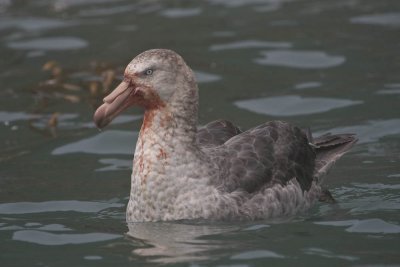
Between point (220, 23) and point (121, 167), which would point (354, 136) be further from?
point (220, 23)

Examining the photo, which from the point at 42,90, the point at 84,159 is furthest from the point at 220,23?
the point at 84,159

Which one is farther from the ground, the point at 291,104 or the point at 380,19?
the point at 380,19

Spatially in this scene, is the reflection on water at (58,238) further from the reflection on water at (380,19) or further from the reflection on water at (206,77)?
the reflection on water at (380,19)

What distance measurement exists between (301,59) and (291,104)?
6.03 feet

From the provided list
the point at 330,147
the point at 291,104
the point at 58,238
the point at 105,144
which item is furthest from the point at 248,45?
the point at 58,238

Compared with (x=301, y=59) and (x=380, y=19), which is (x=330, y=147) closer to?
(x=301, y=59)

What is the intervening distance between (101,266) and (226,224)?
4.15 ft

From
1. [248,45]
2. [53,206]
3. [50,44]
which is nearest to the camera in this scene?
[53,206]

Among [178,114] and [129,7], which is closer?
[178,114]

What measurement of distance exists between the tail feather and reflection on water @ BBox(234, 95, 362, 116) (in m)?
2.43

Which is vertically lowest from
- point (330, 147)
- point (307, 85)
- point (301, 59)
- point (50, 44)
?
point (330, 147)

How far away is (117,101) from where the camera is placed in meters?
9.07

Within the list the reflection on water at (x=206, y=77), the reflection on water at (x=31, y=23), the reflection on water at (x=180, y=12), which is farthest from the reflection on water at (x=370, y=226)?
the reflection on water at (x=31, y=23)

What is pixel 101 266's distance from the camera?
8.41m
